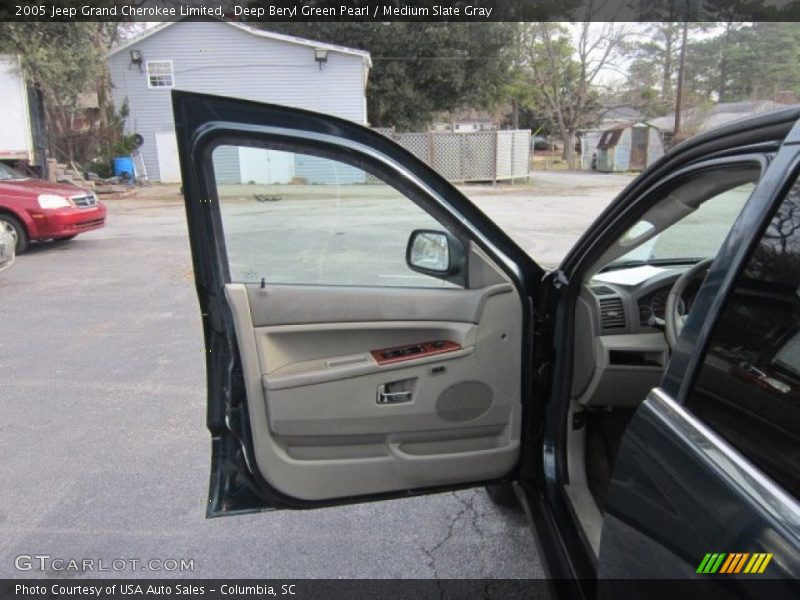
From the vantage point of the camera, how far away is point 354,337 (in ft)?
7.72

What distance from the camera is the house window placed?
23.1 metres

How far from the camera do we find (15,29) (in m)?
17.2

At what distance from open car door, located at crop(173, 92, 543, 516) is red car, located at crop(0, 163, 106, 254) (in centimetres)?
900

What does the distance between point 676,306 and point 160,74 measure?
81.7 ft

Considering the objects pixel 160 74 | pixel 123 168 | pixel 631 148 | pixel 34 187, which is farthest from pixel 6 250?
pixel 631 148

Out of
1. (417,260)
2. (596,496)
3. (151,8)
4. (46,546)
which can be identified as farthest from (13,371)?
(151,8)

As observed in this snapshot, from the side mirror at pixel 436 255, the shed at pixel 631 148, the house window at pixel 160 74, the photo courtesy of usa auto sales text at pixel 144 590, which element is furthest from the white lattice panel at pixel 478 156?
the photo courtesy of usa auto sales text at pixel 144 590

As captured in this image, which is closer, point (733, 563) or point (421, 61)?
point (733, 563)

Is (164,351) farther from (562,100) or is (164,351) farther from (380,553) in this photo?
(562,100)

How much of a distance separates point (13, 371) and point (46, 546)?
2716 mm

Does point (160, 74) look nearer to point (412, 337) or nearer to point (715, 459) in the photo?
point (412, 337)

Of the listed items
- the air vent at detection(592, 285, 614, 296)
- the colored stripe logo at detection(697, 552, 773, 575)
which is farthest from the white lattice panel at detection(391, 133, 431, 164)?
the colored stripe logo at detection(697, 552, 773, 575)

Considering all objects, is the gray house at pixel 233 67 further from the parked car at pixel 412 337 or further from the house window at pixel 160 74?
the parked car at pixel 412 337

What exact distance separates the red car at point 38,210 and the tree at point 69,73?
8.75 meters
